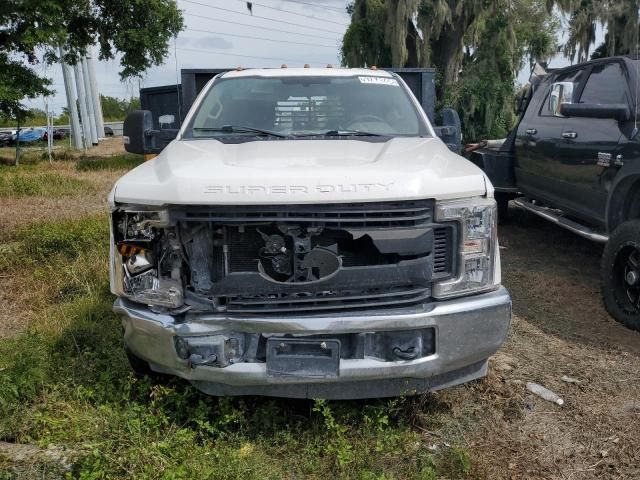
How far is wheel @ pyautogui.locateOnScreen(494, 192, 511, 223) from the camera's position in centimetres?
779

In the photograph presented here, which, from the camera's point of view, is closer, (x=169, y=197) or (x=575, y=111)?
(x=169, y=197)

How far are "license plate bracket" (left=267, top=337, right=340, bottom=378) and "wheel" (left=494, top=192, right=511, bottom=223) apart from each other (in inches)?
213

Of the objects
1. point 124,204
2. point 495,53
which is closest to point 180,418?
point 124,204

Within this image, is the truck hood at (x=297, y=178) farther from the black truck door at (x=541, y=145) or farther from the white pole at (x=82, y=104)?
the white pole at (x=82, y=104)

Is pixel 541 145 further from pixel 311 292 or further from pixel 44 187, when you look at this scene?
pixel 44 187

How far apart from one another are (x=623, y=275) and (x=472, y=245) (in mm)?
2189

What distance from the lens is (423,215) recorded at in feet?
9.57

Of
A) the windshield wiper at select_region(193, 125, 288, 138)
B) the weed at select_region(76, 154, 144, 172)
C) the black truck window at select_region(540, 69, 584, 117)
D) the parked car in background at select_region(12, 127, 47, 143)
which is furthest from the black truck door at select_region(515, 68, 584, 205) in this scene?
the parked car in background at select_region(12, 127, 47, 143)

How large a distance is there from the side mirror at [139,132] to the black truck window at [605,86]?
3.77 meters

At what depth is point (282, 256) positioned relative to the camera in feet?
9.57

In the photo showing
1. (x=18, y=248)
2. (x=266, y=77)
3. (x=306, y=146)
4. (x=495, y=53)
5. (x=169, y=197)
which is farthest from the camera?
(x=495, y=53)

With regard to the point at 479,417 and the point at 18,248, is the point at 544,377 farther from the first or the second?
the point at 18,248

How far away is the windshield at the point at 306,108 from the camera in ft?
13.8

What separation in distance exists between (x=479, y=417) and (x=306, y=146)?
180cm
